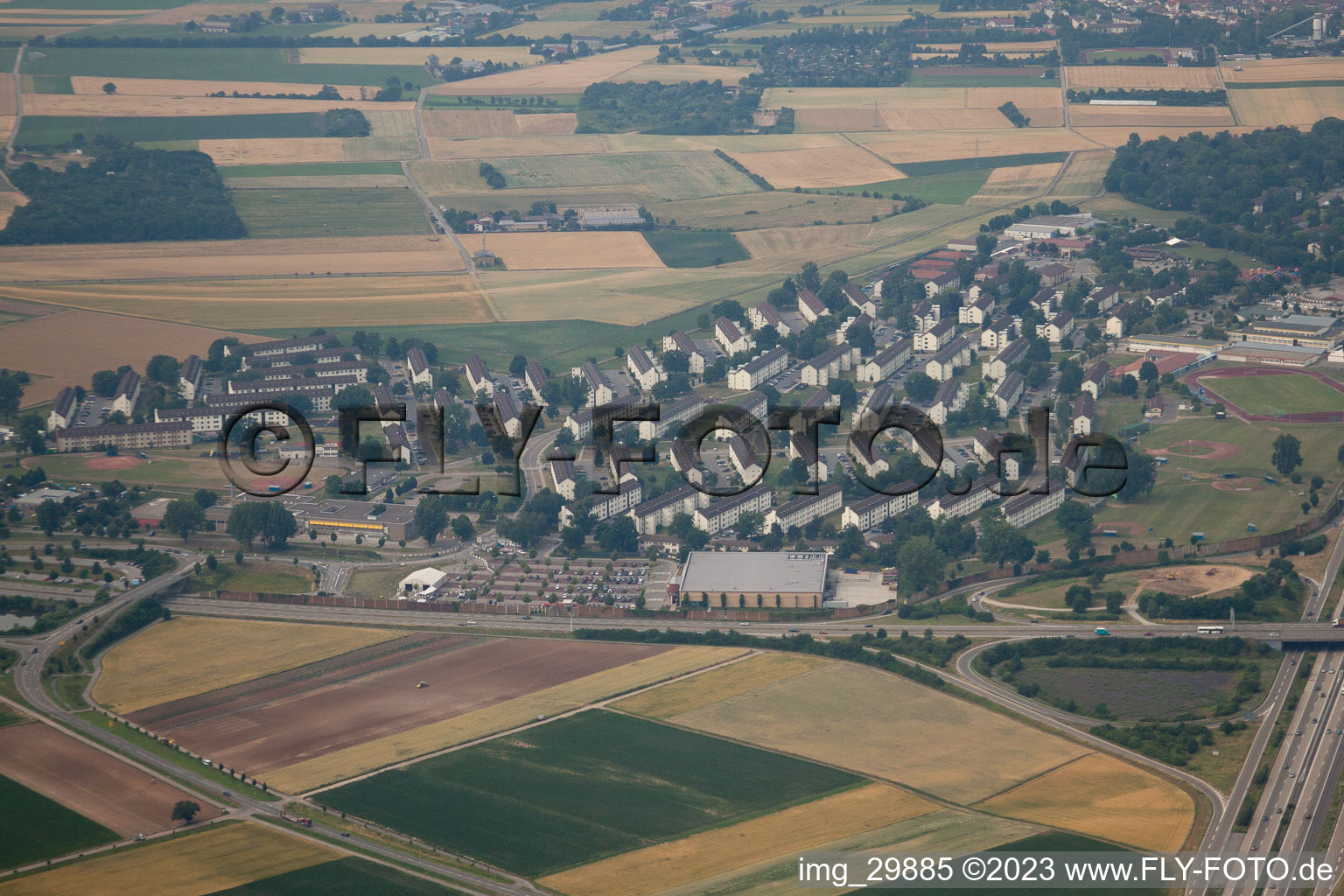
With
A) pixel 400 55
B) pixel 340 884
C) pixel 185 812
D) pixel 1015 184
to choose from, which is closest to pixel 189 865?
pixel 185 812

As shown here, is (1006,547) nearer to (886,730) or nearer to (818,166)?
(886,730)

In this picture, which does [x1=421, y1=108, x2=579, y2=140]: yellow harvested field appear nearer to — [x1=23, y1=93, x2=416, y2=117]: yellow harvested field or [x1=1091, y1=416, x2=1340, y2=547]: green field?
[x1=23, y1=93, x2=416, y2=117]: yellow harvested field

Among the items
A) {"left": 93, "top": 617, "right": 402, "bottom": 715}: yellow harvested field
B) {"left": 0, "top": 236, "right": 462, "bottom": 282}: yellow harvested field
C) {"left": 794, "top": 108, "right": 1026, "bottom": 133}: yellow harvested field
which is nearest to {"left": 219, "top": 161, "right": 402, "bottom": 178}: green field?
{"left": 0, "top": 236, "right": 462, "bottom": 282}: yellow harvested field

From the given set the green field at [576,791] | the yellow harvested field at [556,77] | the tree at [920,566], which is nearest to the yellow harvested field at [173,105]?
the yellow harvested field at [556,77]

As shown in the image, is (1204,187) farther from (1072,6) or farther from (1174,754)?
(1174,754)

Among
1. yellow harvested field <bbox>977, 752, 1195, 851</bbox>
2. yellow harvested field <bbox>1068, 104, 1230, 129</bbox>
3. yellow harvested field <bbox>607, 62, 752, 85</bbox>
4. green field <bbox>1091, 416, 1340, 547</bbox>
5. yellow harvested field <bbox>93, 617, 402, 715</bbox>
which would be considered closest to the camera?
yellow harvested field <bbox>977, 752, 1195, 851</bbox>

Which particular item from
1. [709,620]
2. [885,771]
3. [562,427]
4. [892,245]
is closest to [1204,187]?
[892,245]

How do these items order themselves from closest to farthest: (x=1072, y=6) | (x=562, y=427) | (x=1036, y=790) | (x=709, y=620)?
(x=1036, y=790) → (x=709, y=620) → (x=562, y=427) → (x=1072, y=6)
